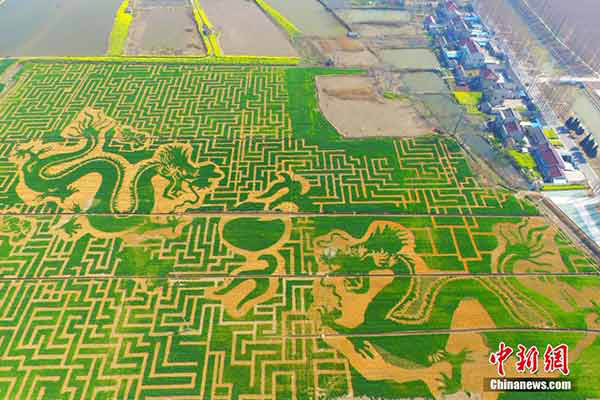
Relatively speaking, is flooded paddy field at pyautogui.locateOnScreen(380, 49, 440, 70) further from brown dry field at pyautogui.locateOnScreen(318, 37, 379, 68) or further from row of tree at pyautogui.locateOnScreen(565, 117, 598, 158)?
row of tree at pyautogui.locateOnScreen(565, 117, 598, 158)

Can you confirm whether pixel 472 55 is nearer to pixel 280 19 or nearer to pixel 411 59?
pixel 411 59

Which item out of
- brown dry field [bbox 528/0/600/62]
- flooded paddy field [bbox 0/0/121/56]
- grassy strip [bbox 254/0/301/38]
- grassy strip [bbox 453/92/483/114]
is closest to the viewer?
grassy strip [bbox 453/92/483/114]

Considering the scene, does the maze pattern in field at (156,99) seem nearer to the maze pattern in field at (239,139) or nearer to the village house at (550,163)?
the maze pattern in field at (239,139)

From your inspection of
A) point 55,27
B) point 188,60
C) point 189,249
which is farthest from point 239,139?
point 55,27

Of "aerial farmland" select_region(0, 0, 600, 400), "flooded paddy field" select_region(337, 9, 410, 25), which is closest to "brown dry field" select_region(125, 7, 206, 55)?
"aerial farmland" select_region(0, 0, 600, 400)

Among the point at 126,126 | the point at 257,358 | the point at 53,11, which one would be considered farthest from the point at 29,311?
the point at 53,11

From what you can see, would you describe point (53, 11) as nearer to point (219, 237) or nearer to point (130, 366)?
point (219, 237)
